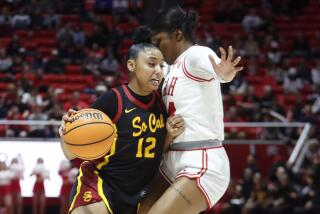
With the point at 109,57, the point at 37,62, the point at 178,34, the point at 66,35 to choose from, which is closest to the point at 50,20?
the point at 66,35

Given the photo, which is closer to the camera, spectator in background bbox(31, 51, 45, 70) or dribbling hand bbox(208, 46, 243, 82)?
dribbling hand bbox(208, 46, 243, 82)

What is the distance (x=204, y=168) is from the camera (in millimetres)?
4598

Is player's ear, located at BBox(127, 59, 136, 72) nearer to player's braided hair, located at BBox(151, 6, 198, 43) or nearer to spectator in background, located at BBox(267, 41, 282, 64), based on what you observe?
player's braided hair, located at BBox(151, 6, 198, 43)

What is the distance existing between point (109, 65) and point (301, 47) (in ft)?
15.5

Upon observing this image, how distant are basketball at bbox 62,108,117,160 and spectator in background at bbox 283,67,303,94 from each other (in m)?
11.6

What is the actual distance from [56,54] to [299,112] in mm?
5843

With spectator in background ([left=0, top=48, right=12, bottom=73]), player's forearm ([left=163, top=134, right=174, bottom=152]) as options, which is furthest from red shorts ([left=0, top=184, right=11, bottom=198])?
player's forearm ([left=163, top=134, right=174, bottom=152])

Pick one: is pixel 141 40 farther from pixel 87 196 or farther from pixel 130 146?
pixel 87 196

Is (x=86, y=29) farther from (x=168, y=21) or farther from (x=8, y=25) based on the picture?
(x=168, y=21)

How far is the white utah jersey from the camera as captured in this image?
461cm

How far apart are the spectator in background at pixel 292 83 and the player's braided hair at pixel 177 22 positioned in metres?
11.0

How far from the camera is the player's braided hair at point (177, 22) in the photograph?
4.78 meters

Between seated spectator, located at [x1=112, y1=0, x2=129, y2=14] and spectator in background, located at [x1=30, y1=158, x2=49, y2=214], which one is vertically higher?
seated spectator, located at [x1=112, y1=0, x2=129, y2=14]

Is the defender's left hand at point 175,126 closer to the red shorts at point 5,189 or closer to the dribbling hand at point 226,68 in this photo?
the dribbling hand at point 226,68
